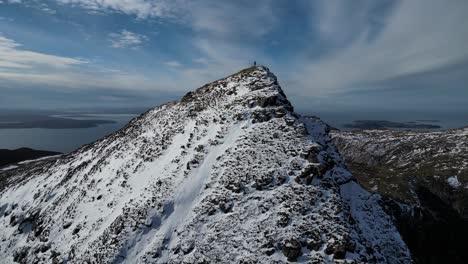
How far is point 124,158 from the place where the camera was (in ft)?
108

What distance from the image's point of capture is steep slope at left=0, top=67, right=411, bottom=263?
18.5 m

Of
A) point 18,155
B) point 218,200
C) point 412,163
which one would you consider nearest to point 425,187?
point 412,163

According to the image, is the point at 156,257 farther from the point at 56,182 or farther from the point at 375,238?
the point at 56,182

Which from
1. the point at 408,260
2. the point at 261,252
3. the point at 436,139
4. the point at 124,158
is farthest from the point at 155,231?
the point at 436,139

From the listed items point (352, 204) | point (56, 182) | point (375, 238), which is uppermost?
point (352, 204)

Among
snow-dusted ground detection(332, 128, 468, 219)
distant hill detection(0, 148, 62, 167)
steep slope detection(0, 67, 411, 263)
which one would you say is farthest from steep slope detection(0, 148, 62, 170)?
snow-dusted ground detection(332, 128, 468, 219)

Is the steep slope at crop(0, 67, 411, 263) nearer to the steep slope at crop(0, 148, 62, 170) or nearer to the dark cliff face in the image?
the dark cliff face

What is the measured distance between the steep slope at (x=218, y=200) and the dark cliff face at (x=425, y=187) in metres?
8.74

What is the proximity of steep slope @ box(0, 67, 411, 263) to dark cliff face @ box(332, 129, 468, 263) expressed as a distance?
8.74 metres

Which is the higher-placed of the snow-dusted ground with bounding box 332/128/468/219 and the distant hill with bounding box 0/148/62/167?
the snow-dusted ground with bounding box 332/128/468/219

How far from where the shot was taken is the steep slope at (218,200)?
60.7 ft

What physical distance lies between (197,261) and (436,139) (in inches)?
3548

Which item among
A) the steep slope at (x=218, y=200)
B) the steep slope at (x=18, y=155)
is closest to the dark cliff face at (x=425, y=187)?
the steep slope at (x=218, y=200)

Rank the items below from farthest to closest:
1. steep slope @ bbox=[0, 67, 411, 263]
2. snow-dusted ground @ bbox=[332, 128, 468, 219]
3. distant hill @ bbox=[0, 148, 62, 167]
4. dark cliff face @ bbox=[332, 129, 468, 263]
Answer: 1. distant hill @ bbox=[0, 148, 62, 167]
2. snow-dusted ground @ bbox=[332, 128, 468, 219]
3. dark cliff face @ bbox=[332, 129, 468, 263]
4. steep slope @ bbox=[0, 67, 411, 263]
